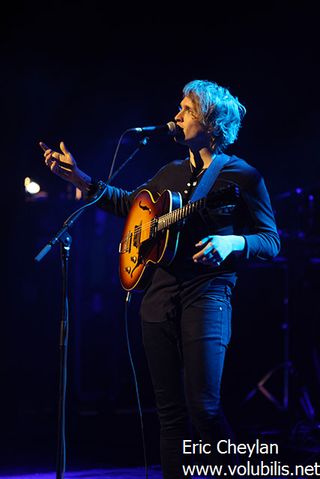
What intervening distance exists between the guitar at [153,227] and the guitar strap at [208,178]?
8cm

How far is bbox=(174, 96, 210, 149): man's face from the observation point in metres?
2.69

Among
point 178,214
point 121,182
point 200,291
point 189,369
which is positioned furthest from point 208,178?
point 121,182

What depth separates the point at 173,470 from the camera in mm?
2432

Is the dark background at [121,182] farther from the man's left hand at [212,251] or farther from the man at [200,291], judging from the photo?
the man's left hand at [212,251]

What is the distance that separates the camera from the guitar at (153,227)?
91.8 inches

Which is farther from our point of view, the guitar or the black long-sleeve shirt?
the black long-sleeve shirt

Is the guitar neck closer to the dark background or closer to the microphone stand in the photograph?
the microphone stand

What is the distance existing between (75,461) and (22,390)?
40.0 inches

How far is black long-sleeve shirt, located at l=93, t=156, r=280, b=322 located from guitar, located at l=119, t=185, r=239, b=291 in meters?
0.05

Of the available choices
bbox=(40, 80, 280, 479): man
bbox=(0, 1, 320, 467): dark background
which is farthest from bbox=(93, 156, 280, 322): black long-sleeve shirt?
bbox=(0, 1, 320, 467): dark background

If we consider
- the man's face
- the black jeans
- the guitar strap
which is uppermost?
the man's face

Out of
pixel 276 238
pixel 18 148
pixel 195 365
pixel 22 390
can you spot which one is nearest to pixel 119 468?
pixel 22 390

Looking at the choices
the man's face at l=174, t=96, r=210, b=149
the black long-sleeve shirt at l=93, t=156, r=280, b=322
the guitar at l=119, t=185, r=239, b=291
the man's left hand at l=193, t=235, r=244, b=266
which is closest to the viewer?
the man's left hand at l=193, t=235, r=244, b=266

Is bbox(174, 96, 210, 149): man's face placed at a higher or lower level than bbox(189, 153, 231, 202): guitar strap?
higher
